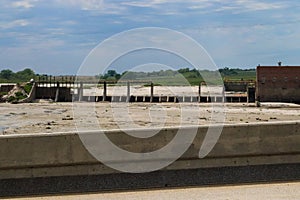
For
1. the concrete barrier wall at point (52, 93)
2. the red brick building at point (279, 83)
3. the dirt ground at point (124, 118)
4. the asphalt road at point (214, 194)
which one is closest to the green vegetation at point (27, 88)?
the concrete barrier wall at point (52, 93)

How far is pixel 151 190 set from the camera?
8.81 metres

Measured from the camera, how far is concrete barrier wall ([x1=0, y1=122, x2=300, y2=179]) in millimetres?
9062

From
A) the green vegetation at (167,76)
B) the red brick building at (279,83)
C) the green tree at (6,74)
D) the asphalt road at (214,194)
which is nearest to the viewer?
the asphalt road at (214,194)

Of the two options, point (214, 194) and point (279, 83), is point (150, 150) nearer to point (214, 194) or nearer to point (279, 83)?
point (214, 194)

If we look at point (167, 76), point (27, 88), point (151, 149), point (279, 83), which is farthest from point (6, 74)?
point (151, 149)

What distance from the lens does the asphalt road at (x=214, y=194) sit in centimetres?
824

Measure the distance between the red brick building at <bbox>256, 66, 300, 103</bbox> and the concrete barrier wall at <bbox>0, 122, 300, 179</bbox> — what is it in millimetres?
38654

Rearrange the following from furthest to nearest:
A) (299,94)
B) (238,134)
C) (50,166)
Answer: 1. (299,94)
2. (238,134)
3. (50,166)

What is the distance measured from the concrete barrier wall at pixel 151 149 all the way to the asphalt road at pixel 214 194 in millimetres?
728

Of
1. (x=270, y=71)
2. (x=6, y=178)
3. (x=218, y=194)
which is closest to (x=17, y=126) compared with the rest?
(x=6, y=178)

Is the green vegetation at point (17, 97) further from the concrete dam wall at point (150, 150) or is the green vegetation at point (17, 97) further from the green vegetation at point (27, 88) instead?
the concrete dam wall at point (150, 150)

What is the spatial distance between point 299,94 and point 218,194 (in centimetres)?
4098

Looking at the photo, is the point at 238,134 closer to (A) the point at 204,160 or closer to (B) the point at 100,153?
(A) the point at 204,160

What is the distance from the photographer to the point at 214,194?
845cm
